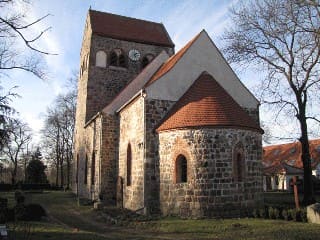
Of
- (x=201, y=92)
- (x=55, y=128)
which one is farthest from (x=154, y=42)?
(x=55, y=128)

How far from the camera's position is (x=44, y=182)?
1688 inches

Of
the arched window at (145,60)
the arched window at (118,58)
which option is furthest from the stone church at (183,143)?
the arched window at (118,58)

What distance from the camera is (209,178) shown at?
47.2 feet

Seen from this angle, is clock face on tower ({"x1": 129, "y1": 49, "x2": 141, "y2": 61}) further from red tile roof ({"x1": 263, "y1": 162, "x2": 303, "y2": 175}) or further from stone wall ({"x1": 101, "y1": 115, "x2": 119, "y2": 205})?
red tile roof ({"x1": 263, "y1": 162, "x2": 303, "y2": 175})

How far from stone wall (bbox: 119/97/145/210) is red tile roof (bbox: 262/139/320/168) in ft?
99.5

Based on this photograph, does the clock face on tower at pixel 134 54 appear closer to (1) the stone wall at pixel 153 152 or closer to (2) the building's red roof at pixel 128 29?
(2) the building's red roof at pixel 128 29

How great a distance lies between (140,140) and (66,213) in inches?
221

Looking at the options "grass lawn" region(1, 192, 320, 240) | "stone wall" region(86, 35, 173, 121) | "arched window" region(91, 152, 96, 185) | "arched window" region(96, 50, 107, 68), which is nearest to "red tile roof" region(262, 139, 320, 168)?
"stone wall" region(86, 35, 173, 121)

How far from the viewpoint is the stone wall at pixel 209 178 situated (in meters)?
14.3

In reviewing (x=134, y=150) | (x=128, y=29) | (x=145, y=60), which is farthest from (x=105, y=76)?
(x=134, y=150)

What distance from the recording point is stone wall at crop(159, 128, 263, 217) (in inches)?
564

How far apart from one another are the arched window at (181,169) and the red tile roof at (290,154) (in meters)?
32.3

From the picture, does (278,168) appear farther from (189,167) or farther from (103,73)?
(189,167)

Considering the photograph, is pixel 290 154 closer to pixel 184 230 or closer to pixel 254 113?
pixel 254 113
